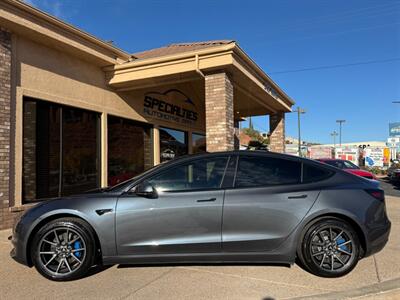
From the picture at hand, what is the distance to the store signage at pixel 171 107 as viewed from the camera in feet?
38.5

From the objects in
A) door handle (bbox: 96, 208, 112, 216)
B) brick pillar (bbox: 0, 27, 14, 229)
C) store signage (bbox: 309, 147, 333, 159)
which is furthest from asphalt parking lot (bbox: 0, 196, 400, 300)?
store signage (bbox: 309, 147, 333, 159)

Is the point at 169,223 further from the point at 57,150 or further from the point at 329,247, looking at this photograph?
the point at 57,150

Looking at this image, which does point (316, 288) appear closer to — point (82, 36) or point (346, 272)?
point (346, 272)

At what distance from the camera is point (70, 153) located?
881 cm

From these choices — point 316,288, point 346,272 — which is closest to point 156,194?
point 316,288

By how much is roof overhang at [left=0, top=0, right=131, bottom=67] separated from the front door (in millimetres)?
4952

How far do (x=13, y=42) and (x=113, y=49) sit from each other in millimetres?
2689

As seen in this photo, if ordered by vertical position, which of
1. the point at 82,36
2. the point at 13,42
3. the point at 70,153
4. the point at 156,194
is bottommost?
the point at 156,194

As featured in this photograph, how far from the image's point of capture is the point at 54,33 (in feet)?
25.8

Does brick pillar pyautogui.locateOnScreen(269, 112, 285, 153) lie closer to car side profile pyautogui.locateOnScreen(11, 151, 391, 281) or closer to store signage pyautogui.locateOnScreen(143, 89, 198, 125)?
store signage pyautogui.locateOnScreen(143, 89, 198, 125)

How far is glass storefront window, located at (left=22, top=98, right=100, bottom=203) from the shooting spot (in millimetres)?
7781

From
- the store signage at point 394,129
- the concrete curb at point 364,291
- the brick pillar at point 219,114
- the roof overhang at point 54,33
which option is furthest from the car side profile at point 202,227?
the store signage at point 394,129

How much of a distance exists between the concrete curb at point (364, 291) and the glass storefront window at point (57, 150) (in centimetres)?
629

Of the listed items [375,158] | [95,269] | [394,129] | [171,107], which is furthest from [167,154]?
[394,129]
